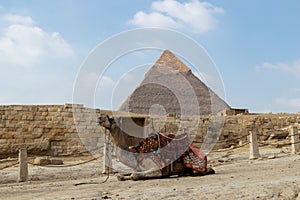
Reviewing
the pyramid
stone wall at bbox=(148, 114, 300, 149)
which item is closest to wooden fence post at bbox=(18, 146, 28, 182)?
stone wall at bbox=(148, 114, 300, 149)

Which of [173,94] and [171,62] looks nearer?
[173,94]

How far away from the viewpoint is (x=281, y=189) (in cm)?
410

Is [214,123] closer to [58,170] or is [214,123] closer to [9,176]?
[58,170]

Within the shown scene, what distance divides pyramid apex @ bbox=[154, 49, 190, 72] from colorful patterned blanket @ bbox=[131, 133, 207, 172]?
5128 cm

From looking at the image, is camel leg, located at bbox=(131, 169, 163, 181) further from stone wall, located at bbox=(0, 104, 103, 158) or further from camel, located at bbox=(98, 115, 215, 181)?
stone wall, located at bbox=(0, 104, 103, 158)

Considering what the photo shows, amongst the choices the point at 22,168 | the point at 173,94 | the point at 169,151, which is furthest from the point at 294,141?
the point at 173,94

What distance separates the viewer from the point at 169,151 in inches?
255

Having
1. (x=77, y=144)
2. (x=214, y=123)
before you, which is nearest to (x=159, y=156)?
(x=77, y=144)

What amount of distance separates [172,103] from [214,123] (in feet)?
115

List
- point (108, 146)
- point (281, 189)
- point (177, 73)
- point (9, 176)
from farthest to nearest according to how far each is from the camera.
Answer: point (177, 73) < point (9, 176) < point (108, 146) < point (281, 189)

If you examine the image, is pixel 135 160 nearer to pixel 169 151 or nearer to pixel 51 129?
pixel 169 151

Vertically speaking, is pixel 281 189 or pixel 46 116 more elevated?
pixel 46 116

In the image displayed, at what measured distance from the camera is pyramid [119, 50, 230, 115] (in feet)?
161

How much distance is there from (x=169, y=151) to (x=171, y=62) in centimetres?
5480
